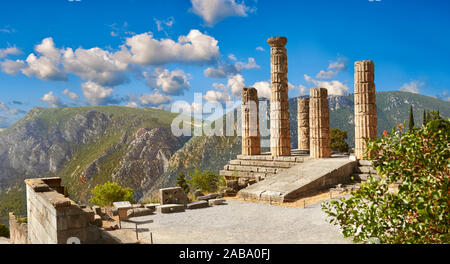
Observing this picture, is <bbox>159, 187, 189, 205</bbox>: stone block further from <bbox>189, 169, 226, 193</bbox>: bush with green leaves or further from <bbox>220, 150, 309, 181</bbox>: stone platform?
<bbox>220, 150, 309, 181</bbox>: stone platform

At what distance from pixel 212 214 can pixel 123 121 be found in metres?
135

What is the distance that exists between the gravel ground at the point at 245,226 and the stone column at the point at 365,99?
21.7 feet

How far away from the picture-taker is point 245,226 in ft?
36.8

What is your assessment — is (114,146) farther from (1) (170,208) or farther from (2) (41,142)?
(1) (170,208)

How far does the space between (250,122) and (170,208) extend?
32.1 feet

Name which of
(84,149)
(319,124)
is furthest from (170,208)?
(84,149)

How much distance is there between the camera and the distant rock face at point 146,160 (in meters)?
94.8

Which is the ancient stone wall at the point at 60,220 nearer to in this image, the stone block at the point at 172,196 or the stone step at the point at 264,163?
the stone block at the point at 172,196

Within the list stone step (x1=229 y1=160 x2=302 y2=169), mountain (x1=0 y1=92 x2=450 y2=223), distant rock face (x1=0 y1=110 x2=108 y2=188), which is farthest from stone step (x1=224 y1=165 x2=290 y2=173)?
distant rock face (x1=0 y1=110 x2=108 y2=188)

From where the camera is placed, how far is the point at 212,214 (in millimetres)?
13320

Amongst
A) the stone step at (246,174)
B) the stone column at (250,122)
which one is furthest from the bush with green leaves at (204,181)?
the stone column at (250,122)

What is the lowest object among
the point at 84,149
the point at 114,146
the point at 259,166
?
the point at 84,149

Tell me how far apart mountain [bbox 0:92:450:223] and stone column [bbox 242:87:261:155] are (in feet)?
148

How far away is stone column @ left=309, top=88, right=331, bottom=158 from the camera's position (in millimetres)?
20297
